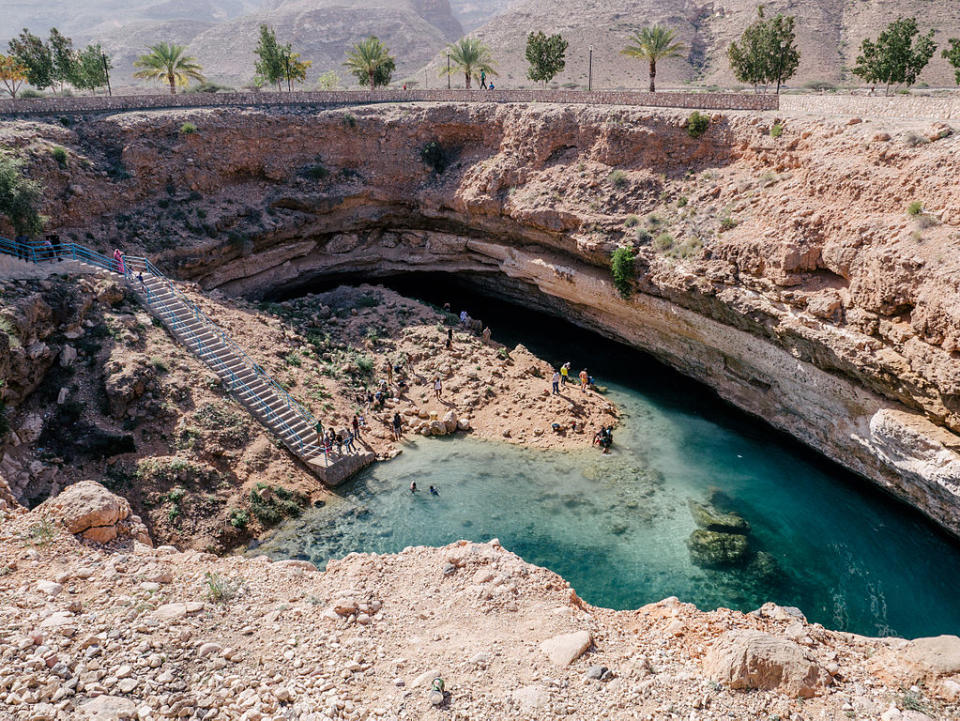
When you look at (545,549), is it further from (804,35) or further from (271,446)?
A: (804,35)

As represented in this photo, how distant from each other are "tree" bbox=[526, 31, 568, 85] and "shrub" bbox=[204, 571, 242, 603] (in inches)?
1630

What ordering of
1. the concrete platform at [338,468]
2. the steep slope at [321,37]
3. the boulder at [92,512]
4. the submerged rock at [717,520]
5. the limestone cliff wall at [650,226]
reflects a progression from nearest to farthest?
the boulder at [92,512], the limestone cliff wall at [650,226], the submerged rock at [717,520], the concrete platform at [338,468], the steep slope at [321,37]

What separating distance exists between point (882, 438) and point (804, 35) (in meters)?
62.5

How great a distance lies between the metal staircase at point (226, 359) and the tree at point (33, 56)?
73.1 feet

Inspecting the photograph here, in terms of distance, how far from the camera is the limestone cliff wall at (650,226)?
19.6 meters

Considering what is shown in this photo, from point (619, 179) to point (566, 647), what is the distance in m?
24.1

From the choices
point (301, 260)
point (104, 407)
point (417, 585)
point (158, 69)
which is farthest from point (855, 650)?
point (158, 69)

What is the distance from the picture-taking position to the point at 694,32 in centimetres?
7550

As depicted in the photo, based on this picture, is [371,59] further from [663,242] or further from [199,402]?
[199,402]

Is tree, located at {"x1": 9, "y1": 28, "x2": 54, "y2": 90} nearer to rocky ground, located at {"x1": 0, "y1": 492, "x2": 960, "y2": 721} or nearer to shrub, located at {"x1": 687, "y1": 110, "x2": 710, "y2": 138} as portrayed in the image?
rocky ground, located at {"x1": 0, "y1": 492, "x2": 960, "y2": 721}

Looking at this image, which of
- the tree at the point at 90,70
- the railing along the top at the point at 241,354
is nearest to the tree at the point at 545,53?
the tree at the point at 90,70

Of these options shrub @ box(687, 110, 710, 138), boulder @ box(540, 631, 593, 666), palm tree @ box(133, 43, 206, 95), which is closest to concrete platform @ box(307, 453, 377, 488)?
boulder @ box(540, 631, 593, 666)

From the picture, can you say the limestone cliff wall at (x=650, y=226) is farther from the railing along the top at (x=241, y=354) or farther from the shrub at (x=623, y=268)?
the railing along the top at (x=241, y=354)

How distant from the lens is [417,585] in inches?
549
